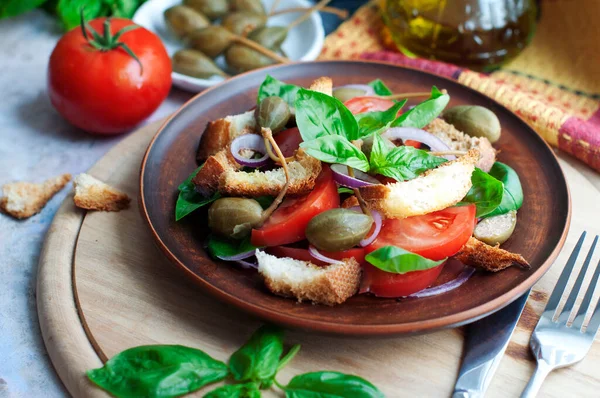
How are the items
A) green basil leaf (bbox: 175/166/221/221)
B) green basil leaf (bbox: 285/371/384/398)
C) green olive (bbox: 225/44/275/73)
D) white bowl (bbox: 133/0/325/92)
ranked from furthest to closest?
white bowl (bbox: 133/0/325/92) < green olive (bbox: 225/44/275/73) < green basil leaf (bbox: 175/166/221/221) < green basil leaf (bbox: 285/371/384/398)

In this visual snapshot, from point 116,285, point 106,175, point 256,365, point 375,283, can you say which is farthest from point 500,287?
point 106,175

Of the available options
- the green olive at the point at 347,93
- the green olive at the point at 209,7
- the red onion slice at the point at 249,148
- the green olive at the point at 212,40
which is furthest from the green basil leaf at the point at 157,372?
the green olive at the point at 209,7

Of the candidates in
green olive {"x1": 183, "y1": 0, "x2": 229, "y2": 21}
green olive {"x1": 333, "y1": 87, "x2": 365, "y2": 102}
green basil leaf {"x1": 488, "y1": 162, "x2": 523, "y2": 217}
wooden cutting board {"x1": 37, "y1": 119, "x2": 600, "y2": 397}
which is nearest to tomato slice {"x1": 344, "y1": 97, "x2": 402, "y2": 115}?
green olive {"x1": 333, "y1": 87, "x2": 365, "y2": 102}

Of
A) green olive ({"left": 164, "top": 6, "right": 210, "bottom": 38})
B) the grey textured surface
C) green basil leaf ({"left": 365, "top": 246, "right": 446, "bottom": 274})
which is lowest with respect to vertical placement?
the grey textured surface

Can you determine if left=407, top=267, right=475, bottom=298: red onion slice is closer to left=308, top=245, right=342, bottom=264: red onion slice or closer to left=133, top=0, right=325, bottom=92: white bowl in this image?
left=308, top=245, right=342, bottom=264: red onion slice

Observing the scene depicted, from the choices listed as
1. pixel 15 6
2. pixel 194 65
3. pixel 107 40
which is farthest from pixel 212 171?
pixel 15 6

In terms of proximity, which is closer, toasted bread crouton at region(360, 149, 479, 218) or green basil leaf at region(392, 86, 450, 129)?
toasted bread crouton at region(360, 149, 479, 218)
